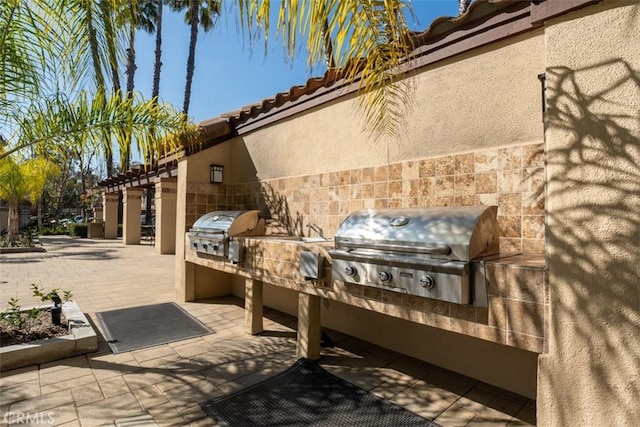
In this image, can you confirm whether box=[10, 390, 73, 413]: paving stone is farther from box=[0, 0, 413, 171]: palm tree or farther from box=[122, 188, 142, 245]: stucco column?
box=[122, 188, 142, 245]: stucco column

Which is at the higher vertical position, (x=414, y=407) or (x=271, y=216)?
(x=271, y=216)

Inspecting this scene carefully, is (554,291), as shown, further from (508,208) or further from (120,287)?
(120,287)

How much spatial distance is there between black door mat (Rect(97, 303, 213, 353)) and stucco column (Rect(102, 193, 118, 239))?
62.7ft

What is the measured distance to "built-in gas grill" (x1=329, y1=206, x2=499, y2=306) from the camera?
8.68 ft

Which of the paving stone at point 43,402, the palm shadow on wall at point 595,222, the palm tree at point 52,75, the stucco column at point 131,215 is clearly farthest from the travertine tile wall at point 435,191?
the stucco column at point 131,215

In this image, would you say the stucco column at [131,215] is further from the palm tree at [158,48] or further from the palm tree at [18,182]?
the palm tree at [158,48]

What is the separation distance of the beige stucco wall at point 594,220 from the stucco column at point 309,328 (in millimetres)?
2465

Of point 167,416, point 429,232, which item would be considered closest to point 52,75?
point 167,416

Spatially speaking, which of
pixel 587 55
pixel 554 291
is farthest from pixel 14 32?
pixel 554 291

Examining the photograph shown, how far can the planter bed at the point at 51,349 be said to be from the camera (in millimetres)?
3803

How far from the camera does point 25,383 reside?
3.52 m

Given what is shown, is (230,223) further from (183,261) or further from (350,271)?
(350,271)

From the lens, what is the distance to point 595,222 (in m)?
2.19

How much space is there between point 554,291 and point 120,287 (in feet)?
28.1
